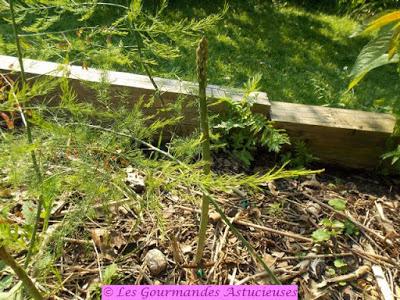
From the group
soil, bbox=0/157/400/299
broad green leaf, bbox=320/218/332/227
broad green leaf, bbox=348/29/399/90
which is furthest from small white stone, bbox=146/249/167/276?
broad green leaf, bbox=348/29/399/90

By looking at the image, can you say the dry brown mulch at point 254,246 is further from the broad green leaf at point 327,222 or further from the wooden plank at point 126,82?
the wooden plank at point 126,82

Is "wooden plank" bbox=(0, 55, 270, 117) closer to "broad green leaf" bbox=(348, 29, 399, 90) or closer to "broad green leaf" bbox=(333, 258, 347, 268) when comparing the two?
"broad green leaf" bbox=(348, 29, 399, 90)

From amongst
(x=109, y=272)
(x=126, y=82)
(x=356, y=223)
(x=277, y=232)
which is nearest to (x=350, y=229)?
(x=356, y=223)

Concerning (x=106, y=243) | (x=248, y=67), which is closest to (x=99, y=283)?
(x=106, y=243)

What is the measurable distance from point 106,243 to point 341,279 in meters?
0.86

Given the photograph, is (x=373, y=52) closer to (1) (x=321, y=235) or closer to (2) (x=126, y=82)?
(1) (x=321, y=235)

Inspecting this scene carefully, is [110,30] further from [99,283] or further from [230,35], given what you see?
[230,35]

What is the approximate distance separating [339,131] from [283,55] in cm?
187

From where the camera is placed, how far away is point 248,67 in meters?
3.19

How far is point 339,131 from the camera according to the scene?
1.93 metres

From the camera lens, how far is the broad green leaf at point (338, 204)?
169 centimetres

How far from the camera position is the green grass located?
2.80 meters

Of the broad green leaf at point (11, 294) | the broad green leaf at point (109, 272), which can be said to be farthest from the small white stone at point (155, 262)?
the broad green leaf at point (11, 294)

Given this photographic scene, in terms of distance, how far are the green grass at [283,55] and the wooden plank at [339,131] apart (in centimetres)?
12
